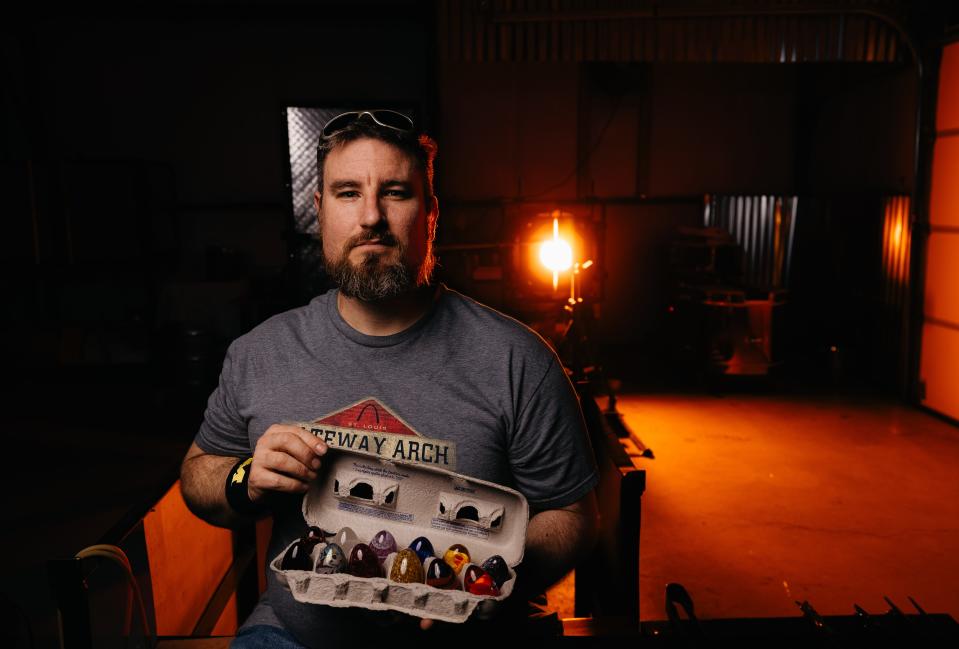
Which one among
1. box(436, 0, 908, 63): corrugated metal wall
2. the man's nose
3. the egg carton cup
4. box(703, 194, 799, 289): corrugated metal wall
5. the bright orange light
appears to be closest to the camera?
the egg carton cup

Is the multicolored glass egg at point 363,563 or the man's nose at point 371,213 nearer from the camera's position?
the multicolored glass egg at point 363,563

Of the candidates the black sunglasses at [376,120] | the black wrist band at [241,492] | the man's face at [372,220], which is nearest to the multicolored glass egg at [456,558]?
the black wrist band at [241,492]

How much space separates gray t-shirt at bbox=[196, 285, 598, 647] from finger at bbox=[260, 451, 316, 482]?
0.24m

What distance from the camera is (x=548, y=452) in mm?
1662

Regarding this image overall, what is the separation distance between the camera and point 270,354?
1.80 m

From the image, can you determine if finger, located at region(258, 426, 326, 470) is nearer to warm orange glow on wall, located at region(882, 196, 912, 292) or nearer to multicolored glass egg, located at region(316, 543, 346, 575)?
multicolored glass egg, located at region(316, 543, 346, 575)

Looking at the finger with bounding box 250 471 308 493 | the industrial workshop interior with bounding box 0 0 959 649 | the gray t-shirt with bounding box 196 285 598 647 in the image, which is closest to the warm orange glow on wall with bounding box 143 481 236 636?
the industrial workshop interior with bounding box 0 0 959 649

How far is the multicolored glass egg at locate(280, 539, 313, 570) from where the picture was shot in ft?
4.51

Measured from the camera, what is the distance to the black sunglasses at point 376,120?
1.73 meters

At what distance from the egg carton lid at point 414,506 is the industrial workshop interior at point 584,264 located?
0.78 ft

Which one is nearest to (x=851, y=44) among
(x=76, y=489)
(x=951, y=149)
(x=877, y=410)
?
(x=951, y=149)

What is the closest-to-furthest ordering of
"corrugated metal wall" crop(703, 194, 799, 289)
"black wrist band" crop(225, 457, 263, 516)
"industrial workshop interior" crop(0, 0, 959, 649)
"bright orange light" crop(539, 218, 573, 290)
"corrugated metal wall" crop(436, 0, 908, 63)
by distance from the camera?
"black wrist band" crop(225, 457, 263, 516) → "industrial workshop interior" crop(0, 0, 959, 649) → "bright orange light" crop(539, 218, 573, 290) → "corrugated metal wall" crop(436, 0, 908, 63) → "corrugated metal wall" crop(703, 194, 799, 289)

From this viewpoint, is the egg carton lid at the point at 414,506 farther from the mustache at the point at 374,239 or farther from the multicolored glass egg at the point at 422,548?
the mustache at the point at 374,239

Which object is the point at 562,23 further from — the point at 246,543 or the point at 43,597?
the point at 43,597
